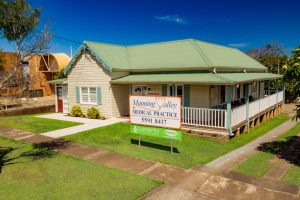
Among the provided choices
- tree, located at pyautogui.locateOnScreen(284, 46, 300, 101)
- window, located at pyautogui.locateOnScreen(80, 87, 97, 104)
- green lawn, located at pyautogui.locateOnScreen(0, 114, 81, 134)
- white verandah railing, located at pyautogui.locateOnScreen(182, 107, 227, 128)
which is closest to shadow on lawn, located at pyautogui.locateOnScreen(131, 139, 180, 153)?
white verandah railing, located at pyautogui.locateOnScreen(182, 107, 227, 128)

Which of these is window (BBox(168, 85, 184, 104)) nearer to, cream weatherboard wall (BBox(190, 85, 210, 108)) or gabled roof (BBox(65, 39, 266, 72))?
cream weatherboard wall (BBox(190, 85, 210, 108))

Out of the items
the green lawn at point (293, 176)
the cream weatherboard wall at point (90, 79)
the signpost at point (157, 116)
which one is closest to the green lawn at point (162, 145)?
the signpost at point (157, 116)

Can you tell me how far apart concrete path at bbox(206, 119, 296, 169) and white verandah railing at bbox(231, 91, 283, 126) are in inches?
58.8

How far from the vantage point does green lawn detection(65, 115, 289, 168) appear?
34.2 ft

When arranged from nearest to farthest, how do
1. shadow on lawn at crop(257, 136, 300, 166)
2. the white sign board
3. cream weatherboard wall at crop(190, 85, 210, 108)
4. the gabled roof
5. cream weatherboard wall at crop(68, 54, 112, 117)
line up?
shadow on lawn at crop(257, 136, 300, 166), the white sign board, cream weatherboard wall at crop(190, 85, 210, 108), the gabled roof, cream weatherboard wall at crop(68, 54, 112, 117)

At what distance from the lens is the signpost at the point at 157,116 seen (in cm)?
1082

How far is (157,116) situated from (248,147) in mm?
4874

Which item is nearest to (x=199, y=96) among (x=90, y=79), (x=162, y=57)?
(x=162, y=57)

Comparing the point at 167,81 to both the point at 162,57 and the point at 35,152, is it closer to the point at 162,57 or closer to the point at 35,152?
the point at 162,57

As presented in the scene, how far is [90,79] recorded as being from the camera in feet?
64.8

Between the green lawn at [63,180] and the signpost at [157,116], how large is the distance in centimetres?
307

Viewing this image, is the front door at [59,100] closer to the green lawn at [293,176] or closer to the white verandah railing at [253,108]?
the white verandah railing at [253,108]

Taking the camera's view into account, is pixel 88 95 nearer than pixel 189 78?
No

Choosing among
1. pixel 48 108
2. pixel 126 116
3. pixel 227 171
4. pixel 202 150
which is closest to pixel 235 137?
pixel 202 150
